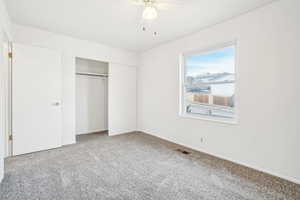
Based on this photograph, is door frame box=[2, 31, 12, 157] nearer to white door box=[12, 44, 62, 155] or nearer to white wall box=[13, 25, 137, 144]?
white door box=[12, 44, 62, 155]

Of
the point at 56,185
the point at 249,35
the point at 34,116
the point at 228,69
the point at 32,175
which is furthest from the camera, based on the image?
the point at 34,116

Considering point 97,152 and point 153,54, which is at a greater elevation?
point 153,54

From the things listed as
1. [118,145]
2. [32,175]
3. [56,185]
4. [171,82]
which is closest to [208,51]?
[171,82]

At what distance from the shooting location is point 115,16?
2529mm

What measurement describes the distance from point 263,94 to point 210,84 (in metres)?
0.95

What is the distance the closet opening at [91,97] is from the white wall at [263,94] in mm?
2875

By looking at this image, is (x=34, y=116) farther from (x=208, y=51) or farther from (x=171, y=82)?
(x=208, y=51)

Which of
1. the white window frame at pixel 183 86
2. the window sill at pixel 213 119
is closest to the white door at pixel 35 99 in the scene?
the white window frame at pixel 183 86

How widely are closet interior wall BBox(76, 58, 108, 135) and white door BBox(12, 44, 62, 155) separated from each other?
112 cm

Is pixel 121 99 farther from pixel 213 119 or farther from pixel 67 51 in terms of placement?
pixel 213 119

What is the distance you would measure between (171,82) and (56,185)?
2916 millimetres

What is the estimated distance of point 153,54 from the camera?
165 inches

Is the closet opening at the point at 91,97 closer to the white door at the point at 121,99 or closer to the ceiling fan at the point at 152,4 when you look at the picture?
the white door at the point at 121,99

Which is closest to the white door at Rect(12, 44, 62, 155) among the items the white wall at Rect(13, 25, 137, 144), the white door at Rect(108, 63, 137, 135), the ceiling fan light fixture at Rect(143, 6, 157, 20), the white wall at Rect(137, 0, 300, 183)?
the white wall at Rect(13, 25, 137, 144)
